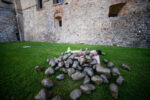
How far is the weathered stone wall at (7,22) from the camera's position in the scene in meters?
8.30

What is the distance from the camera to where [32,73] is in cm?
161

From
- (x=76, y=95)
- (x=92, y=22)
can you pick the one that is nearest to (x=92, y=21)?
(x=92, y=22)

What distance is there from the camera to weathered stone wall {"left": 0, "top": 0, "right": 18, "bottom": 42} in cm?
830

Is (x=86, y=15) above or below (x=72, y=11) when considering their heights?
below

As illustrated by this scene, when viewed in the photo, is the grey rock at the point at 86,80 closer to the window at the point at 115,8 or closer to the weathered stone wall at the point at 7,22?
the window at the point at 115,8

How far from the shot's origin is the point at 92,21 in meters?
5.18

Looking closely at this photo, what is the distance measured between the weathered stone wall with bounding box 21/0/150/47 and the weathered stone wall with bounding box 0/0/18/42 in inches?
102

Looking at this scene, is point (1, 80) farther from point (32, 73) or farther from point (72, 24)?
point (72, 24)

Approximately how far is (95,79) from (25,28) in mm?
12745

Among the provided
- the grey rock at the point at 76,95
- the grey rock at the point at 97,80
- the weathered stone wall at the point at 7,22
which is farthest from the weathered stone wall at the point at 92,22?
Answer: the grey rock at the point at 76,95

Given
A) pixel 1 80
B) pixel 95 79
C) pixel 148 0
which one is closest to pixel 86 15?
pixel 148 0

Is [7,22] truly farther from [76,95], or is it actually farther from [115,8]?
[115,8]

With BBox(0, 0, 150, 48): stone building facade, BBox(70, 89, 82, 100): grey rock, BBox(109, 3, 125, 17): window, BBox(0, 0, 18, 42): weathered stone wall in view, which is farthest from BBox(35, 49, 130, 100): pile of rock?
BBox(0, 0, 18, 42): weathered stone wall

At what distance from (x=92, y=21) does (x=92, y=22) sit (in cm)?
8
